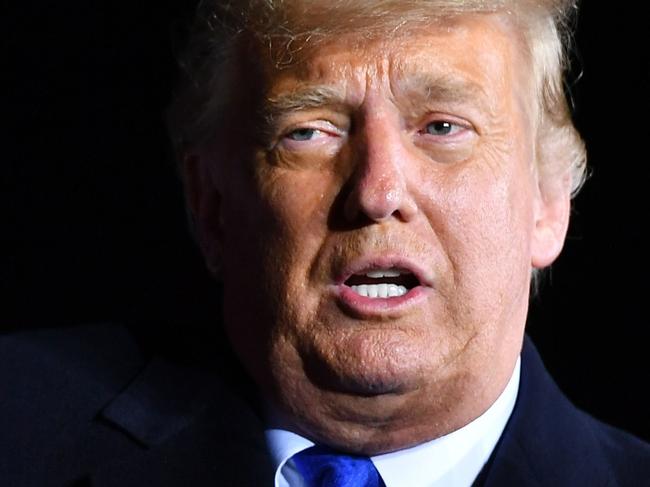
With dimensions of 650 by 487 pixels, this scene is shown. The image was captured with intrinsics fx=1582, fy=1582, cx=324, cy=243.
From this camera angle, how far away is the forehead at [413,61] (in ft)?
7.66

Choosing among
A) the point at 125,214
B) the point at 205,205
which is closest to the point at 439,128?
the point at 205,205

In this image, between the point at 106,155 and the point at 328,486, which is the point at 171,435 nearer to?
the point at 328,486

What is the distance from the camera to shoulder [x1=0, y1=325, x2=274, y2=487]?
97.2 inches

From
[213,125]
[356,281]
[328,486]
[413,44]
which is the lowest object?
[328,486]

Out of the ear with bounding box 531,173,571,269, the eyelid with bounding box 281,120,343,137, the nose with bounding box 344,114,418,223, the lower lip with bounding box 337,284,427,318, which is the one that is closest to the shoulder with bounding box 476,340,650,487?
the ear with bounding box 531,173,571,269

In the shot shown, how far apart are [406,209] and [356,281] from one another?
14 cm

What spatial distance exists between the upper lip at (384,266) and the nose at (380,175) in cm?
6

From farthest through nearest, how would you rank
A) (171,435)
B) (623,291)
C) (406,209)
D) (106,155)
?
1. (106,155)
2. (623,291)
3. (171,435)
4. (406,209)

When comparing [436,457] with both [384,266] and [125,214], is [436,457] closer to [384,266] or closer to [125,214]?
[384,266]

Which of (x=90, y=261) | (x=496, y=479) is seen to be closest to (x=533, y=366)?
(x=496, y=479)

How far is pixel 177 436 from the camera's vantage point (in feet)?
8.27

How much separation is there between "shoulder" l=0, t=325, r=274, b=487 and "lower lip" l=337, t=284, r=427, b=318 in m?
0.32

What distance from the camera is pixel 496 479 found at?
93.7 inches

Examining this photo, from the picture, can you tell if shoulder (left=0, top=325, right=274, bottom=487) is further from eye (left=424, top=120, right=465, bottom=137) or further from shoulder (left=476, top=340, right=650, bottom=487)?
eye (left=424, top=120, right=465, bottom=137)
